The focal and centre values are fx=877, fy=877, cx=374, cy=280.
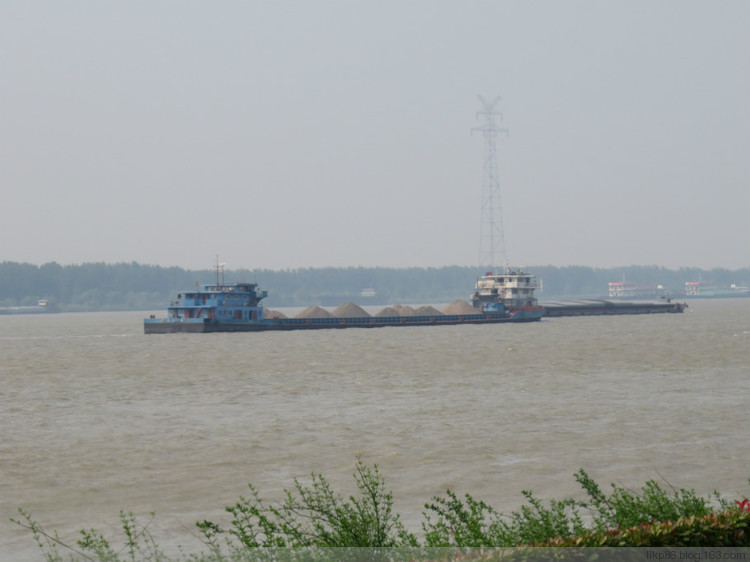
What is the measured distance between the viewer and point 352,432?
88.7ft

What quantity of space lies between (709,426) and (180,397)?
2230 cm

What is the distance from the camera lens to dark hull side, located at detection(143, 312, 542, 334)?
108m

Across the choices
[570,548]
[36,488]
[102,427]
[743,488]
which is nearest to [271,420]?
[102,427]

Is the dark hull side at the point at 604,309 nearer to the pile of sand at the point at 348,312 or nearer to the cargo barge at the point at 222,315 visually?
the pile of sand at the point at 348,312

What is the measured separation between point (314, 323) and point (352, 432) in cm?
9247

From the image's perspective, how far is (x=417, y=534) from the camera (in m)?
14.9

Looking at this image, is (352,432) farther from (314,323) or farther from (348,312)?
(348,312)

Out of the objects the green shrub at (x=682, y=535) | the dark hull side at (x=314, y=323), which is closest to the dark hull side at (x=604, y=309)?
the dark hull side at (x=314, y=323)

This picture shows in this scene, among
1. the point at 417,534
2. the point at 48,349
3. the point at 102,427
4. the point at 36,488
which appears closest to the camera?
the point at 417,534

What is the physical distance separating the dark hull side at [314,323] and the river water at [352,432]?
5171cm

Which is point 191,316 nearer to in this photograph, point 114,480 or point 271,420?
point 271,420

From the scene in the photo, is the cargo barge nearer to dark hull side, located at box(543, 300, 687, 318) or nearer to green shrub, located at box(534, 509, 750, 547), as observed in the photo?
dark hull side, located at box(543, 300, 687, 318)

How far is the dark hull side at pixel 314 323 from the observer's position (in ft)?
354

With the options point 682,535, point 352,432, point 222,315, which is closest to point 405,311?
point 222,315
